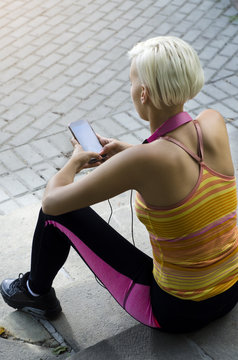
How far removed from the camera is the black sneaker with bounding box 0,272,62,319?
2.80 metres

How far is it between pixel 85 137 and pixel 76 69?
3.15 metres

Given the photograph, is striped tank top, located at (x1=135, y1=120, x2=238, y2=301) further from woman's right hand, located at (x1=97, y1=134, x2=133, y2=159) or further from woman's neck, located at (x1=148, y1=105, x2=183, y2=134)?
woman's right hand, located at (x1=97, y1=134, x2=133, y2=159)

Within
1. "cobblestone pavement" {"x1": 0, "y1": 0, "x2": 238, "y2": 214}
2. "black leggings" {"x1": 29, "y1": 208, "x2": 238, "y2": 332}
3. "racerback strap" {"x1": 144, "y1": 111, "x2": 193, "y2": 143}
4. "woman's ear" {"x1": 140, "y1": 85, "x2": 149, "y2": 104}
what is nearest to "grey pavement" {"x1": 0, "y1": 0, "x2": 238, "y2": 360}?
"cobblestone pavement" {"x1": 0, "y1": 0, "x2": 238, "y2": 214}

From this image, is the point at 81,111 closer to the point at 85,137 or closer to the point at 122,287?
the point at 85,137

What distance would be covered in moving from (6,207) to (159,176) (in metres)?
2.18

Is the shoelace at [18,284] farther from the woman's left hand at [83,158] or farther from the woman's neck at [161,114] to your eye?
the woman's neck at [161,114]

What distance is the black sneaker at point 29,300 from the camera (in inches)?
110

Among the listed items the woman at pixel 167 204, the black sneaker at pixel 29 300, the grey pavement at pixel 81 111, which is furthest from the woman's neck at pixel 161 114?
the black sneaker at pixel 29 300

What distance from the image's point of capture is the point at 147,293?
2.38 metres

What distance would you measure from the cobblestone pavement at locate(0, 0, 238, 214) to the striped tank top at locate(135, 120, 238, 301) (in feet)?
6.44

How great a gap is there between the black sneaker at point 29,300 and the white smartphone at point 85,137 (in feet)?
2.44

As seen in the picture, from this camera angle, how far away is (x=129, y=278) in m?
2.41

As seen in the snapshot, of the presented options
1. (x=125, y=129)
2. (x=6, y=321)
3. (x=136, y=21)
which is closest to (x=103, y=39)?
(x=136, y=21)

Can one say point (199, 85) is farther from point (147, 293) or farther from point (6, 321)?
point (6, 321)
